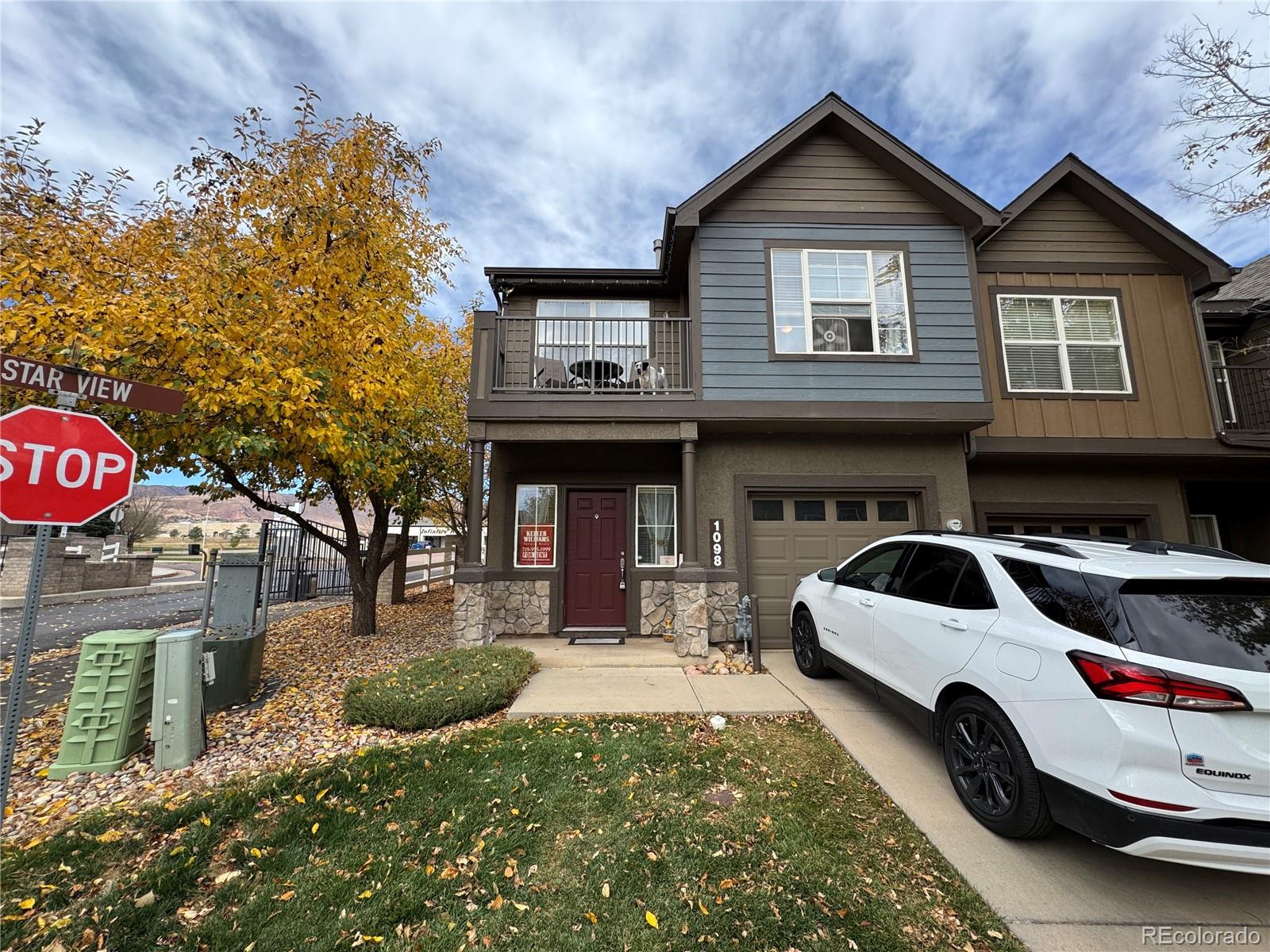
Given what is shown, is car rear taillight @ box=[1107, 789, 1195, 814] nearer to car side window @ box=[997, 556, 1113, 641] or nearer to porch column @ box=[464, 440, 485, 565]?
car side window @ box=[997, 556, 1113, 641]

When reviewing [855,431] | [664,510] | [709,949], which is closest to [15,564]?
[664,510]

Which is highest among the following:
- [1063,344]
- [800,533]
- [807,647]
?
[1063,344]

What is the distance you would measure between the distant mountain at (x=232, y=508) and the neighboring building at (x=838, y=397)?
3.82 m

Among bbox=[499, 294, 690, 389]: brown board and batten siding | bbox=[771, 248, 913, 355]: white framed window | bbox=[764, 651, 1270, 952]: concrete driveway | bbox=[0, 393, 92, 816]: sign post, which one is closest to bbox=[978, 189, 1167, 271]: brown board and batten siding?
bbox=[771, 248, 913, 355]: white framed window

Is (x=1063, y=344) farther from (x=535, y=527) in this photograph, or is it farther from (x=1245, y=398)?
(x=535, y=527)

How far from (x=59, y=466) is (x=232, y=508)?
4492 inches

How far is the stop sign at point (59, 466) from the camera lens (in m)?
2.51

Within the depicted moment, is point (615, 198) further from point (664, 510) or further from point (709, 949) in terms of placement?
point (709, 949)

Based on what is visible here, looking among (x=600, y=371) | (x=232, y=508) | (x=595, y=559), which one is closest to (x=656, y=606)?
(x=595, y=559)

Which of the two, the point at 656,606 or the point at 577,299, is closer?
the point at 656,606

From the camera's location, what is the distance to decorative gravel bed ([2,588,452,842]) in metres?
3.29

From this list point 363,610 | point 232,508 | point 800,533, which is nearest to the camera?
point 800,533

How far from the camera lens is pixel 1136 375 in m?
7.79

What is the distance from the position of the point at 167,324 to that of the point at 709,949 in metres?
6.23
